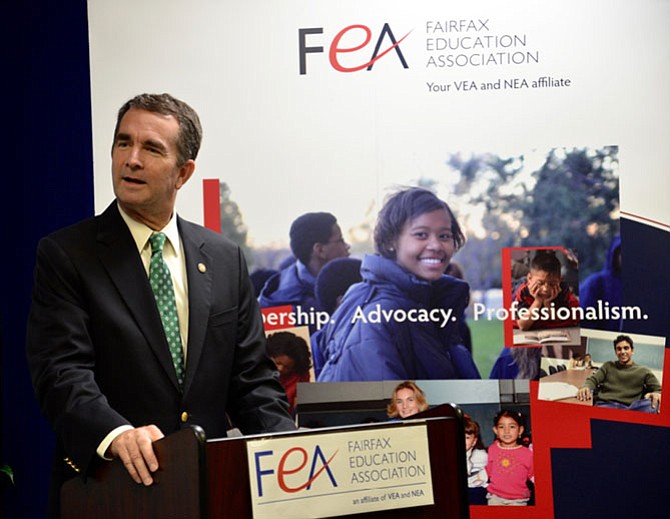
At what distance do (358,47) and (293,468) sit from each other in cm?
260

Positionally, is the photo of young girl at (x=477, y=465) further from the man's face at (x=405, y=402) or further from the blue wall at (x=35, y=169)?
the blue wall at (x=35, y=169)

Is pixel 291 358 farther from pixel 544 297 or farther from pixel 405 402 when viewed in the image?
pixel 544 297

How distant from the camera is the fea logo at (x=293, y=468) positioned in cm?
158

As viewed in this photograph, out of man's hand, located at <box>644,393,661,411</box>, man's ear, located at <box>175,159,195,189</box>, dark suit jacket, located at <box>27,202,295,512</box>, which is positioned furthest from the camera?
man's hand, located at <box>644,393,661,411</box>

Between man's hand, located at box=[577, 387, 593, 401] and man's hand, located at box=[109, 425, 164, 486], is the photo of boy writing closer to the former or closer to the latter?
man's hand, located at box=[577, 387, 593, 401]

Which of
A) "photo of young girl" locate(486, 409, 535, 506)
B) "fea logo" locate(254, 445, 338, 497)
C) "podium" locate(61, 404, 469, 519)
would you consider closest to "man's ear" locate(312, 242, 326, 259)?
"photo of young girl" locate(486, 409, 535, 506)

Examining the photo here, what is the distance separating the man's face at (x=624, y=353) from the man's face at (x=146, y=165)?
7.16 feet

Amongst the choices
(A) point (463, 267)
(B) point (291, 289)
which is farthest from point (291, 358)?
(A) point (463, 267)

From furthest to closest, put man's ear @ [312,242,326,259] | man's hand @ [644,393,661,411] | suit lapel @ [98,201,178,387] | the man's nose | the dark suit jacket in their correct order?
man's ear @ [312,242,326,259], man's hand @ [644,393,661,411], the man's nose, suit lapel @ [98,201,178,387], the dark suit jacket

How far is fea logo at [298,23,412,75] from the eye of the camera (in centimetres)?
389

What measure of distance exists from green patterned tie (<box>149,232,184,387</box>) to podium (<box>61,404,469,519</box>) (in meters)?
0.39

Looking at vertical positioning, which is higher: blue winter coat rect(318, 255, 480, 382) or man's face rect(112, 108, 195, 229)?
man's face rect(112, 108, 195, 229)

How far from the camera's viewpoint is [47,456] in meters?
4.16

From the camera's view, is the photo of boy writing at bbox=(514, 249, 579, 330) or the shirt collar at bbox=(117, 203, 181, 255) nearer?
the shirt collar at bbox=(117, 203, 181, 255)
